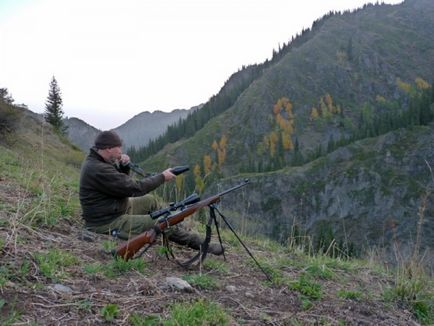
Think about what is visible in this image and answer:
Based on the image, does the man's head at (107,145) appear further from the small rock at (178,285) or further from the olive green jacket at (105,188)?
the small rock at (178,285)

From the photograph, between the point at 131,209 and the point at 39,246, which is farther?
the point at 131,209

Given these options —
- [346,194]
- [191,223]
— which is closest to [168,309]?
[191,223]

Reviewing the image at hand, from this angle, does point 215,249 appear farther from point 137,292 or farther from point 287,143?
point 287,143

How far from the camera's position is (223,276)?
6.16 meters

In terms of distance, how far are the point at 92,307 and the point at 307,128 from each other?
18642 cm

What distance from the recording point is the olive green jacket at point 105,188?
7.05 meters

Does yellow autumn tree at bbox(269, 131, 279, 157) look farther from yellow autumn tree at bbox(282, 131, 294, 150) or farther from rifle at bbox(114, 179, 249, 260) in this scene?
rifle at bbox(114, 179, 249, 260)

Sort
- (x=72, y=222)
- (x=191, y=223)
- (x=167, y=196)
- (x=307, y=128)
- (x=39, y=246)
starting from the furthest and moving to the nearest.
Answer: (x=307, y=128)
(x=167, y=196)
(x=191, y=223)
(x=72, y=222)
(x=39, y=246)

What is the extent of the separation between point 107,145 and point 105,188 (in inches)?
28.7

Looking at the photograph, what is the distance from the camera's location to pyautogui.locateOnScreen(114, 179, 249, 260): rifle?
19.0 feet

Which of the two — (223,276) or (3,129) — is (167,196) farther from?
(3,129)

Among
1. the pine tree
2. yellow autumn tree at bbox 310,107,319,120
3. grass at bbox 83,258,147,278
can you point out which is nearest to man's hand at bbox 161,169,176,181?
grass at bbox 83,258,147,278

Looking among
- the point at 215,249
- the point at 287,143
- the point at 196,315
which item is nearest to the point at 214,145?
the point at 287,143

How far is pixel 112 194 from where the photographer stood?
7.26 m
